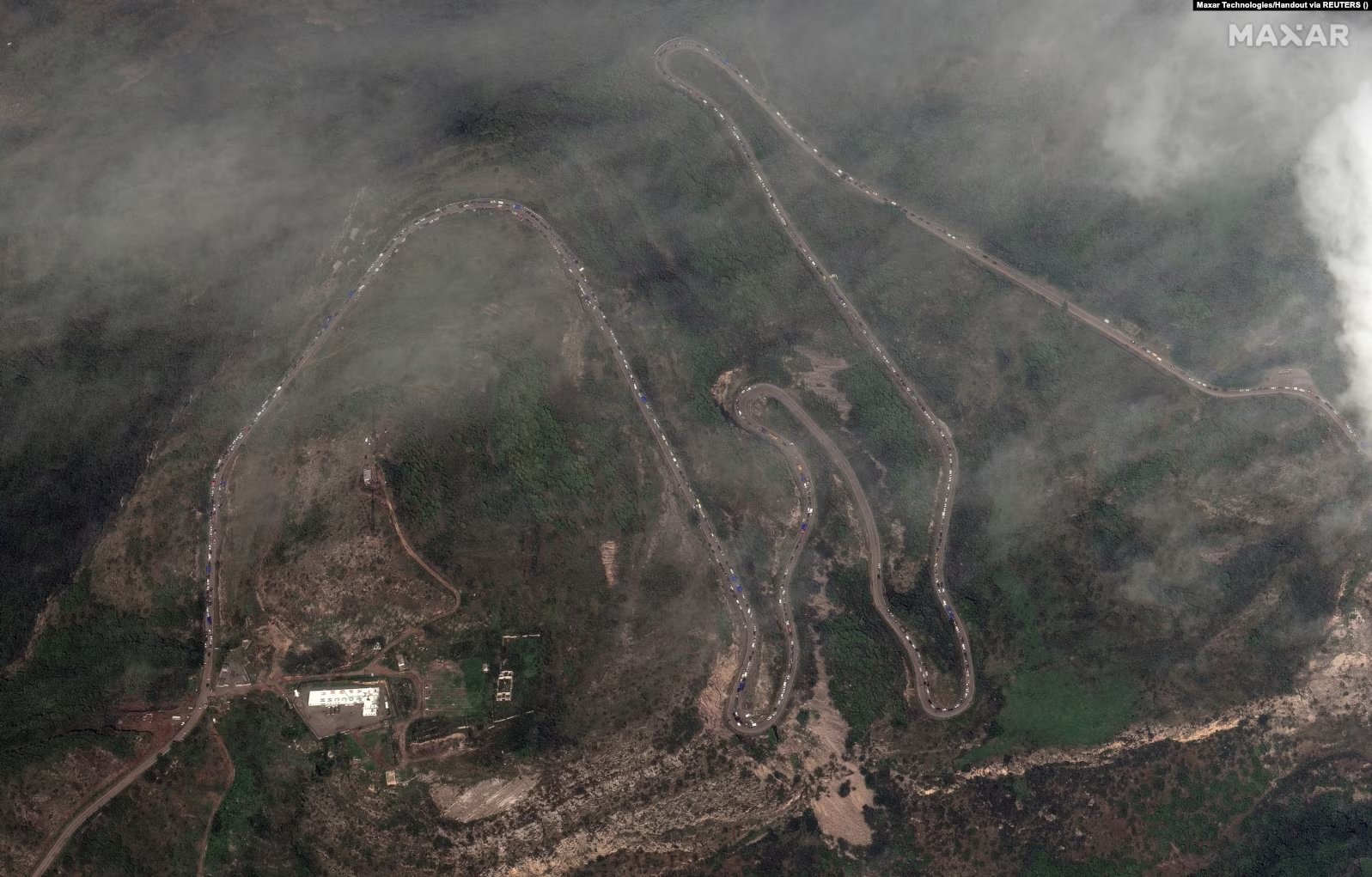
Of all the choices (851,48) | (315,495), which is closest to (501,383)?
(315,495)

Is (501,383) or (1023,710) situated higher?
(501,383)

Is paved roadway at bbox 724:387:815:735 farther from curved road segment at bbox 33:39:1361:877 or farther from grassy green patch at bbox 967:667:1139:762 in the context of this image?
grassy green patch at bbox 967:667:1139:762

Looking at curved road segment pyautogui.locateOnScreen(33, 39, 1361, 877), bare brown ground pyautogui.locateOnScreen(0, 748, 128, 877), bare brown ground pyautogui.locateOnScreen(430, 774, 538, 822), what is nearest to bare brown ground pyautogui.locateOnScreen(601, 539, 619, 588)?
curved road segment pyautogui.locateOnScreen(33, 39, 1361, 877)

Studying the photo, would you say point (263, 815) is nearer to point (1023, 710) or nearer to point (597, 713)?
point (597, 713)

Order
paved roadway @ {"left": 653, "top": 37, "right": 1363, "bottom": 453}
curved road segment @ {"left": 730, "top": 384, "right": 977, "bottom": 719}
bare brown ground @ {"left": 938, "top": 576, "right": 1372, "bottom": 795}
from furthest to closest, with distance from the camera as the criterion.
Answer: paved roadway @ {"left": 653, "top": 37, "right": 1363, "bottom": 453}, curved road segment @ {"left": 730, "top": 384, "right": 977, "bottom": 719}, bare brown ground @ {"left": 938, "top": 576, "right": 1372, "bottom": 795}

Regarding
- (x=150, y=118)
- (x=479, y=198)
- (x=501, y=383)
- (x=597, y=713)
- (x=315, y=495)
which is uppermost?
(x=150, y=118)

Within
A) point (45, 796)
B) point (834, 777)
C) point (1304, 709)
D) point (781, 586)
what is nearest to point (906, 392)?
point (781, 586)
